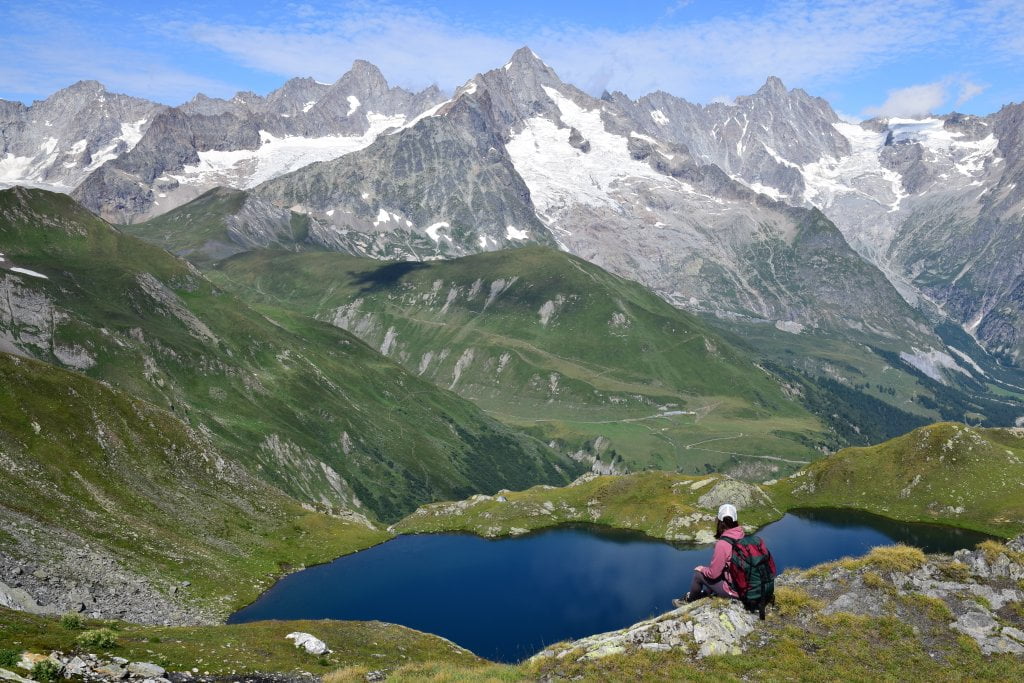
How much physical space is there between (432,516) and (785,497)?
87777 millimetres

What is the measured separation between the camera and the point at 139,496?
3989 inches

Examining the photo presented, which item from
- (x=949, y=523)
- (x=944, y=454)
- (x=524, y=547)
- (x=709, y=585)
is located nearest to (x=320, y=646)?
(x=709, y=585)

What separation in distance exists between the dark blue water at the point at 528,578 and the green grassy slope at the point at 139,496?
7171 mm

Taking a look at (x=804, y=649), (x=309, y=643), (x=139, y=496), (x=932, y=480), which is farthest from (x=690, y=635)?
(x=932, y=480)

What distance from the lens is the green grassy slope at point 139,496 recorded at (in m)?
84.8

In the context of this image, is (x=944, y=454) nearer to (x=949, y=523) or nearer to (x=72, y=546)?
(x=949, y=523)

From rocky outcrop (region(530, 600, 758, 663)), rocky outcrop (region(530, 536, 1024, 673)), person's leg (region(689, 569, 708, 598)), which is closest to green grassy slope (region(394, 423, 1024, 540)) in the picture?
rocky outcrop (region(530, 536, 1024, 673))

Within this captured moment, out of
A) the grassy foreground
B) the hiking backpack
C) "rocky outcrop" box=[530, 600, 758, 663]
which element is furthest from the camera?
"rocky outcrop" box=[530, 600, 758, 663]

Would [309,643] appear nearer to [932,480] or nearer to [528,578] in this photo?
[528,578]

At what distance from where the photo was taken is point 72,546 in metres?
77.5

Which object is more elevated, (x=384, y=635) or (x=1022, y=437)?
(x=1022, y=437)

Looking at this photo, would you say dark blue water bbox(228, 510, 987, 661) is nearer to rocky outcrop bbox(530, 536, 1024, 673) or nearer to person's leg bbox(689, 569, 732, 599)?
rocky outcrop bbox(530, 536, 1024, 673)

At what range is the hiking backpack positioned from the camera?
88.2 feet

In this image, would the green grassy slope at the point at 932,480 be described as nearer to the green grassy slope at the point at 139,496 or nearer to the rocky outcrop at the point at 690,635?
the green grassy slope at the point at 139,496
